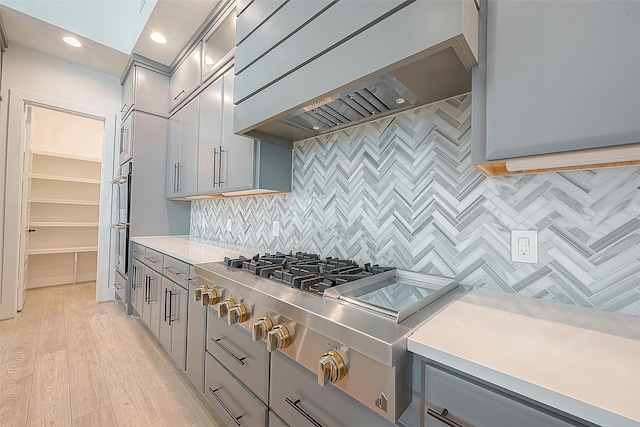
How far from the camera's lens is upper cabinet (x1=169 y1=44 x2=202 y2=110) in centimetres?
256

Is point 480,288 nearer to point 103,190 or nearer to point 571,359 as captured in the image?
point 571,359

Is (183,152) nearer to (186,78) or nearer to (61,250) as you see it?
(186,78)

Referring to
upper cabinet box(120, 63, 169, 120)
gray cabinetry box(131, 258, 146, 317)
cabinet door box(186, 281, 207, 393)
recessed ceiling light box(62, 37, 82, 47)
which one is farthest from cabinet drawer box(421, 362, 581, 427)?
recessed ceiling light box(62, 37, 82, 47)

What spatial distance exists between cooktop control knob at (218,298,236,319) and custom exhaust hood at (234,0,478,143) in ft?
2.98

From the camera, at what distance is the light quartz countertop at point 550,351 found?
46 cm

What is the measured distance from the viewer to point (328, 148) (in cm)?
175

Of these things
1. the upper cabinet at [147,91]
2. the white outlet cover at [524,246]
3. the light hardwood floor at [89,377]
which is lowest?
the light hardwood floor at [89,377]

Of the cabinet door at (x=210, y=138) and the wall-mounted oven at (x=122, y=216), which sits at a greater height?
the cabinet door at (x=210, y=138)

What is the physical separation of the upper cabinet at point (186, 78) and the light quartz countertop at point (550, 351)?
2735 millimetres

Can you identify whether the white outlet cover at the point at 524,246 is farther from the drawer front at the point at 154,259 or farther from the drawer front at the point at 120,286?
the drawer front at the point at 120,286

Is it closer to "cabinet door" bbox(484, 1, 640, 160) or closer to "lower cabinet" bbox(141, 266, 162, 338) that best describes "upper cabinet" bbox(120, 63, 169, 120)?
"lower cabinet" bbox(141, 266, 162, 338)

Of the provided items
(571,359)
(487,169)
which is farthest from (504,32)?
(571,359)

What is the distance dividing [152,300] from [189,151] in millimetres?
1375

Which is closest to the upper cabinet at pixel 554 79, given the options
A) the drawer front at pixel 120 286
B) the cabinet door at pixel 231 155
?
the cabinet door at pixel 231 155
